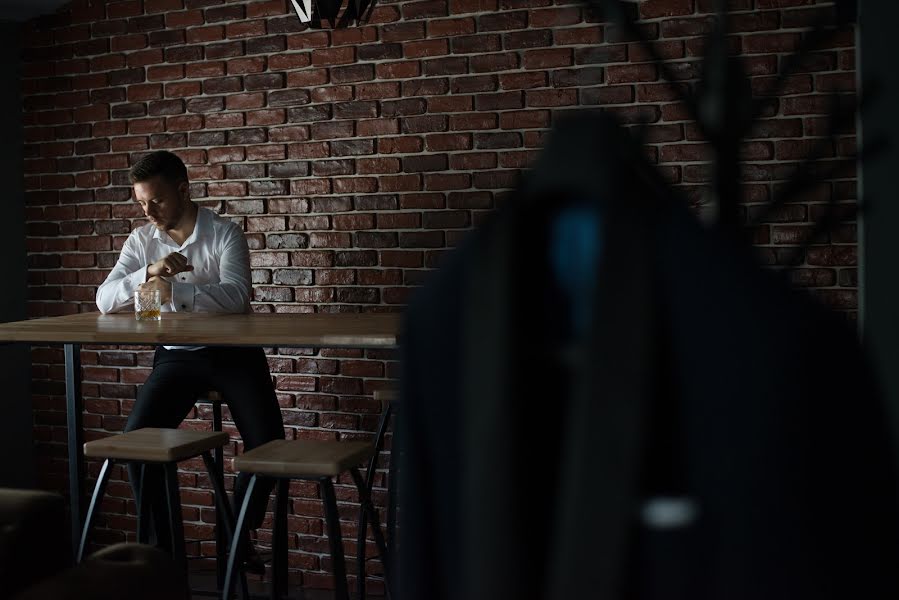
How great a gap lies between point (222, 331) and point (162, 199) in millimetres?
1010

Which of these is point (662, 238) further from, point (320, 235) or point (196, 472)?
point (196, 472)

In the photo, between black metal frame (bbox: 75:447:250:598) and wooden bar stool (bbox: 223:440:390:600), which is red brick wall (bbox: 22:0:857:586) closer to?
black metal frame (bbox: 75:447:250:598)

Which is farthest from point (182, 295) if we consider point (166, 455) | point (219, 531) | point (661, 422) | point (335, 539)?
point (661, 422)

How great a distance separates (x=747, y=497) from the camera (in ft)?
1.89

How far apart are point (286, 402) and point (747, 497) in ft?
10.7

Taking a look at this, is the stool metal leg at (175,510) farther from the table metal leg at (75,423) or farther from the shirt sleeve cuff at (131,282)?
the shirt sleeve cuff at (131,282)

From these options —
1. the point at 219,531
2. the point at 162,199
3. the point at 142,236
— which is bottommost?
the point at 219,531

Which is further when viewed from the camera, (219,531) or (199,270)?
(199,270)

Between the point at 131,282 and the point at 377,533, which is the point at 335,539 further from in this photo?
the point at 131,282

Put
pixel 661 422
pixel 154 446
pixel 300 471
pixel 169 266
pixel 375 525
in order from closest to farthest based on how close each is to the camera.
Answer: pixel 661 422
pixel 300 471
pixel 154 446
pixel 375 525
pixel 169 266

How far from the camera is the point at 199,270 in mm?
3385

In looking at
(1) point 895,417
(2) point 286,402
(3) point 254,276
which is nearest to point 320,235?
(3) point 254,276

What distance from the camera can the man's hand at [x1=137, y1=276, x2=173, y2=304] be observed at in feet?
9.64

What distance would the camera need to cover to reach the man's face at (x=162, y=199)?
3240 millimetres
